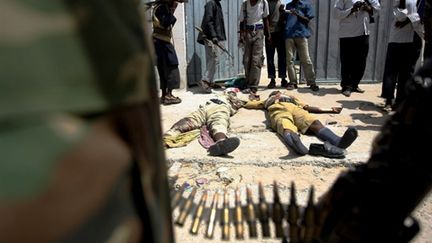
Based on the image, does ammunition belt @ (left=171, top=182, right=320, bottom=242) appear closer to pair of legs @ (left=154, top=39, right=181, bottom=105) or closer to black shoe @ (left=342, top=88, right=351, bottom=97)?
pair of legs @ (left=154, top=39, right=181, bottom=105)

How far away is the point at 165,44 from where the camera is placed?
5.93 metres

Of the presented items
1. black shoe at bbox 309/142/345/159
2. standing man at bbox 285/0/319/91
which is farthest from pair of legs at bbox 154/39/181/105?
black shoe at bbox 309/142/345/159

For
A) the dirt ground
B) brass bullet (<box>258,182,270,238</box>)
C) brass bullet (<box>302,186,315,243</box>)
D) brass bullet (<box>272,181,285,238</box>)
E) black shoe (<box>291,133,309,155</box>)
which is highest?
brass bullet (<box>302,186,315,243</box>)

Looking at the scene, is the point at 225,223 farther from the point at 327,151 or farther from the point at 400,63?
the point at 400,63

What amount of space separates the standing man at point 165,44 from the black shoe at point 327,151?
3.13 m

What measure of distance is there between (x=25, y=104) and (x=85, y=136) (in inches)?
3.0

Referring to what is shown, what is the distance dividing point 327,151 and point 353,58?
3.66 m

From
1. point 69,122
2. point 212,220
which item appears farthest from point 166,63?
point 69,122

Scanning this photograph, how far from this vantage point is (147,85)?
607 millimetres

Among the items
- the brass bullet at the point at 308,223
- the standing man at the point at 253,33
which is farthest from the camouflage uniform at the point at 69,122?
the standing man at the point at 253,33

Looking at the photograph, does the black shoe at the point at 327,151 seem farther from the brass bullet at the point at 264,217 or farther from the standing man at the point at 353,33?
the standing man at the point at 353,33

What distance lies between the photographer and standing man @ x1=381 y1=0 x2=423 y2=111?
192 inches

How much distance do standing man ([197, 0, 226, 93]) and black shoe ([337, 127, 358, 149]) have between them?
408 centimetres

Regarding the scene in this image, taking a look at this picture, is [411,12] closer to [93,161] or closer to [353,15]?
[353,15]
